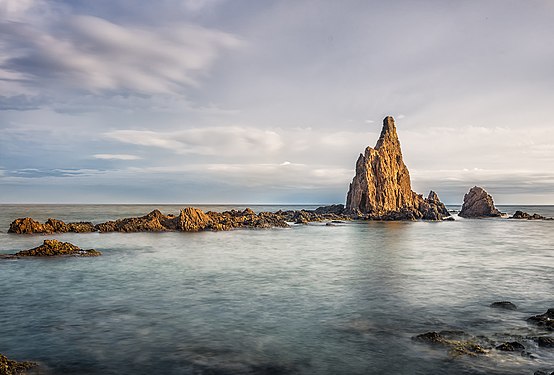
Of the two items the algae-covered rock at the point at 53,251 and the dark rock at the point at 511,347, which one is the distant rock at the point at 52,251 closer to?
the algae-covered rock at the point at 53,251

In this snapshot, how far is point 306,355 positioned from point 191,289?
34.8ft

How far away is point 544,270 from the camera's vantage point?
2725cm

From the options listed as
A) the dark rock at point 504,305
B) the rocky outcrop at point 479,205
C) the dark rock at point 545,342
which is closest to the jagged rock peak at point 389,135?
the rocky outcrop at point 479,205

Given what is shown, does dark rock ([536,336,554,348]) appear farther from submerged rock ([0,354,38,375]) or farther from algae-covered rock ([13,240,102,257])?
algae-covered rock ([13,240,102,257])

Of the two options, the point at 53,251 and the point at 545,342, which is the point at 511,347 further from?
the point at 53,251

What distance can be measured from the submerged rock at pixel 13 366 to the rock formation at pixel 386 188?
95490mm

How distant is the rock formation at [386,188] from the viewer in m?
106

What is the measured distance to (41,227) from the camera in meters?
53.1

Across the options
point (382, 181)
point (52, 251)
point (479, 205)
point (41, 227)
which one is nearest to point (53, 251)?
point (52, 251)

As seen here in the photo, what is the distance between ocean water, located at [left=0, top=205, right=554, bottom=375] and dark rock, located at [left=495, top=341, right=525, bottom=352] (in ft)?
0.96

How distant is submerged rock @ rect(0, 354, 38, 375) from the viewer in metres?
9.24

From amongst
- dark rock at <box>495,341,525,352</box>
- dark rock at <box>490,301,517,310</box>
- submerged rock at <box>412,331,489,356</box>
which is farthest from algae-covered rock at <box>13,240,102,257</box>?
dark rock at <box>495,341,525,352</box>

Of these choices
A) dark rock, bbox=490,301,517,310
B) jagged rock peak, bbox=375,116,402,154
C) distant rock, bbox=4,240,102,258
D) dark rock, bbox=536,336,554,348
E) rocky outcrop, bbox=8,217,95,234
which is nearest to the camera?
dark rock, bbox=536,336,554,348

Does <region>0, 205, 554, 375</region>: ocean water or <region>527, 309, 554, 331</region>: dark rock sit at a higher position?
<region>527, 309, 554, 331</region>: dark rock
